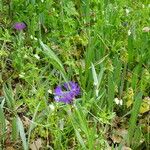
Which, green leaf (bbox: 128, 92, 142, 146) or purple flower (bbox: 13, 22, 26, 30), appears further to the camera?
purple flower (bbox: 13, 22, 26, 30)

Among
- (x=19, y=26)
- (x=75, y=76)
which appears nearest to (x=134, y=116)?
(x=75, y=76)

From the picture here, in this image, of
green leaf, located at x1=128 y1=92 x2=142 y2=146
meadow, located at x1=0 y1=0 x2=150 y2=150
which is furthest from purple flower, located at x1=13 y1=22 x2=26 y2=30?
green leaf, located at x1=128 y1=92 x2=142 y2=146

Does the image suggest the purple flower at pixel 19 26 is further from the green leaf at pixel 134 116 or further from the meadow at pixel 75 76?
the green leaf at pixel 134 116

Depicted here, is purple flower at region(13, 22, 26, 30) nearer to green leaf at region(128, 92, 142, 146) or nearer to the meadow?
the meadow

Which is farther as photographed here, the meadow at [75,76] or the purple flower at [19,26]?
the purple flower at [19,26]

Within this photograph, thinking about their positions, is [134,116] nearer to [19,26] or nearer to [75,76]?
[75,76]

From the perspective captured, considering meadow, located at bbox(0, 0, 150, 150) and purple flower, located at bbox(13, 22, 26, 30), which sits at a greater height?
purple flower, located at bbox(13, 22, 26, 30)

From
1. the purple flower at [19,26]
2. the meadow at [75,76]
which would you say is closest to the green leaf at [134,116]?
the meadow at [75,76]

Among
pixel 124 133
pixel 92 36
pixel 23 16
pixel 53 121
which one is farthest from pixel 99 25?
pixel 53 121
